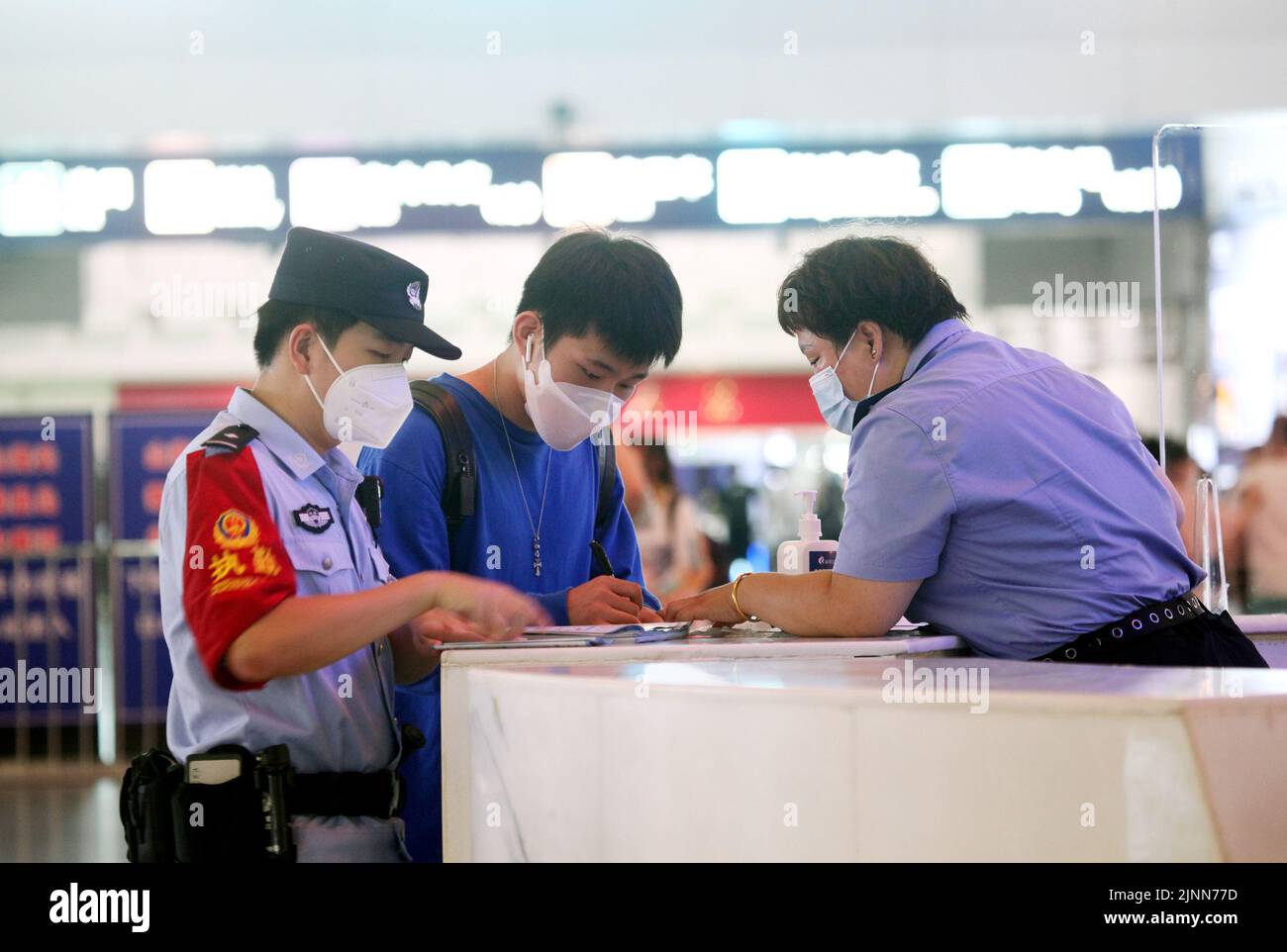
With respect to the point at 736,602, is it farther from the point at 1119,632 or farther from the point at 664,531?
the point at 664,531

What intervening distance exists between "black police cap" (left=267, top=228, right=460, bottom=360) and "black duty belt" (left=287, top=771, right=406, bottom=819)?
2.06ft

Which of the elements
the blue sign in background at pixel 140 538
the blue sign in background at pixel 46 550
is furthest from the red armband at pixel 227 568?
the blue sign in background at pixel 46 550

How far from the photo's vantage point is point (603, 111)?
270 inches

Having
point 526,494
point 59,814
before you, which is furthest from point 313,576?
point 59,814

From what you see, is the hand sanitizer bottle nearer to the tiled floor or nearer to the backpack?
the backpack

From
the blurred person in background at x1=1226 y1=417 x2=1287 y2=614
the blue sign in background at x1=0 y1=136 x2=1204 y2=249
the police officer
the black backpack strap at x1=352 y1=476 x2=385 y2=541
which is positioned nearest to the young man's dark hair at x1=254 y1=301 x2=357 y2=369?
the police officer

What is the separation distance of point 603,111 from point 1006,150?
2.25 meters

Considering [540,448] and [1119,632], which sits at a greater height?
[540,448]

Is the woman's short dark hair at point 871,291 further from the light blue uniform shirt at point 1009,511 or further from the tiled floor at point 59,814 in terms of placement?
the tiled floor at point 59,814

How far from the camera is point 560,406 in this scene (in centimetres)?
222

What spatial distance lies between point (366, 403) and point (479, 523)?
0.35m

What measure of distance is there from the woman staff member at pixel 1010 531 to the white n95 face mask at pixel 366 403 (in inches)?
24.1

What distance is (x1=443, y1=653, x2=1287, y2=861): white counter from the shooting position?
113 cm
